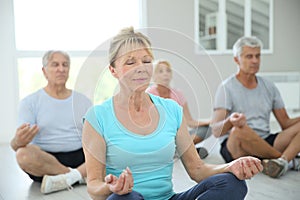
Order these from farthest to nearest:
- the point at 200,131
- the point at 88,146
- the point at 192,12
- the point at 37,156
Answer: the point at 192,12, the point at 37,156, the point at 200,131, the point at 88,146

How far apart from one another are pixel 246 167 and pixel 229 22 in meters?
3.70

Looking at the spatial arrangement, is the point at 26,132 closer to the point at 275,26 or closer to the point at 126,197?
the point at 126,197

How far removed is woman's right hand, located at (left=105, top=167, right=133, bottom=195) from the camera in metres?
0.87

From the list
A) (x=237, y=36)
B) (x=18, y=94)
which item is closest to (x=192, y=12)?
(x=237, y=36)

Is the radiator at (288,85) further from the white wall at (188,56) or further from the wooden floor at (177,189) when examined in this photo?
the wooden floor at (177,189)

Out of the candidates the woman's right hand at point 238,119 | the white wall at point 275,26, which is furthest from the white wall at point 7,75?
the woman's right hand at point 238,119

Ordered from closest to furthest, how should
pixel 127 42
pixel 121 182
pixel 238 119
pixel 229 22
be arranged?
pixel 121 182 < pixel 127 42 < pixel 238 119 < pixel 229 22

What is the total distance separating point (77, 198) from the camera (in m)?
1.78

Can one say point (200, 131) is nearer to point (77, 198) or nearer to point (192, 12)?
point (77, 198)

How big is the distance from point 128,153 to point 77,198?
2.84ft

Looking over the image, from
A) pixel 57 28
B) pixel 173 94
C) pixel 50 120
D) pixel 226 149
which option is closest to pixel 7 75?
pixel 57 28

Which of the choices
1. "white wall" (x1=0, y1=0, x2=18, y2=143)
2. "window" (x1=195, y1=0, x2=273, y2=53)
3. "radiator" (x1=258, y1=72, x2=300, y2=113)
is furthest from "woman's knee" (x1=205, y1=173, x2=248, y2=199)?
"radiator" (x1=258, y1=72, x2=300, y2=113)

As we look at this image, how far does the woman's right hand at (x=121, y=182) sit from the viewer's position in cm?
87

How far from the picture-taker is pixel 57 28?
3.73 metres
